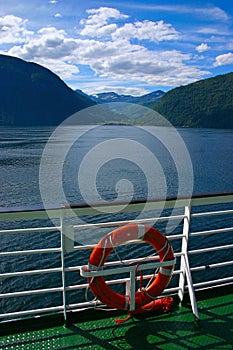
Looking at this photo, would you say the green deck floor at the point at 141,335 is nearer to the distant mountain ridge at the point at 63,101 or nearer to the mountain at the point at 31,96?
the distant mountain ridge at the point at 63,101

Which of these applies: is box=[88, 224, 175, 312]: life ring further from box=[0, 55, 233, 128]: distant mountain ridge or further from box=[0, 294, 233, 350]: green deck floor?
box=[0, 55, 233, 128]: distant mountain ridge

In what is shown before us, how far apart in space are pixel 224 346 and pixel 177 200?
28.7 inches

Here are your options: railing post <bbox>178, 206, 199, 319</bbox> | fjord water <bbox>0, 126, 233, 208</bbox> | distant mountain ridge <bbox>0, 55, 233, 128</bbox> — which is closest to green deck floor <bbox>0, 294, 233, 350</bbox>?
railing post <bbox>178, 206, 199, 319</bbox>

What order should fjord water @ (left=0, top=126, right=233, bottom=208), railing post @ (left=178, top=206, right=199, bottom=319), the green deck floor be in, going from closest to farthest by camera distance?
the green deck floor, railing post @ (left=178, top=206, right=199, bottom=319), fjord water @ (left=0, top=126, right=233, bottom=208)

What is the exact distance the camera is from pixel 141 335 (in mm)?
1646

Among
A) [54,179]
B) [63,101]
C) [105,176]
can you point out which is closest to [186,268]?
[54,179]

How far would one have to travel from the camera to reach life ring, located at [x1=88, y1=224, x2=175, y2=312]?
1592mm

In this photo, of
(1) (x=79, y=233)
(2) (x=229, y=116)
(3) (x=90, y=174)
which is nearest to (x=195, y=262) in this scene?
(1) (x=79, y=233)

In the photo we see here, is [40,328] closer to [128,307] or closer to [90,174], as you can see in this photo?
[128,307]

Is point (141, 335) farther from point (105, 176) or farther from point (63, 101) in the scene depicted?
point (63, 101)

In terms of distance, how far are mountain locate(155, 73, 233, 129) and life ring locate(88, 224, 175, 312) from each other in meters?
63.9

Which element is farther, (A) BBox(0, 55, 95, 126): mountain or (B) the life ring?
(A) BBox(0, 55, 95, 126): mountain

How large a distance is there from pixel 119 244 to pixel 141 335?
1.60 ft

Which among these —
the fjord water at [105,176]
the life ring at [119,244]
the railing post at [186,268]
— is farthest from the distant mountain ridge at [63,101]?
the life ring at [119,244]
